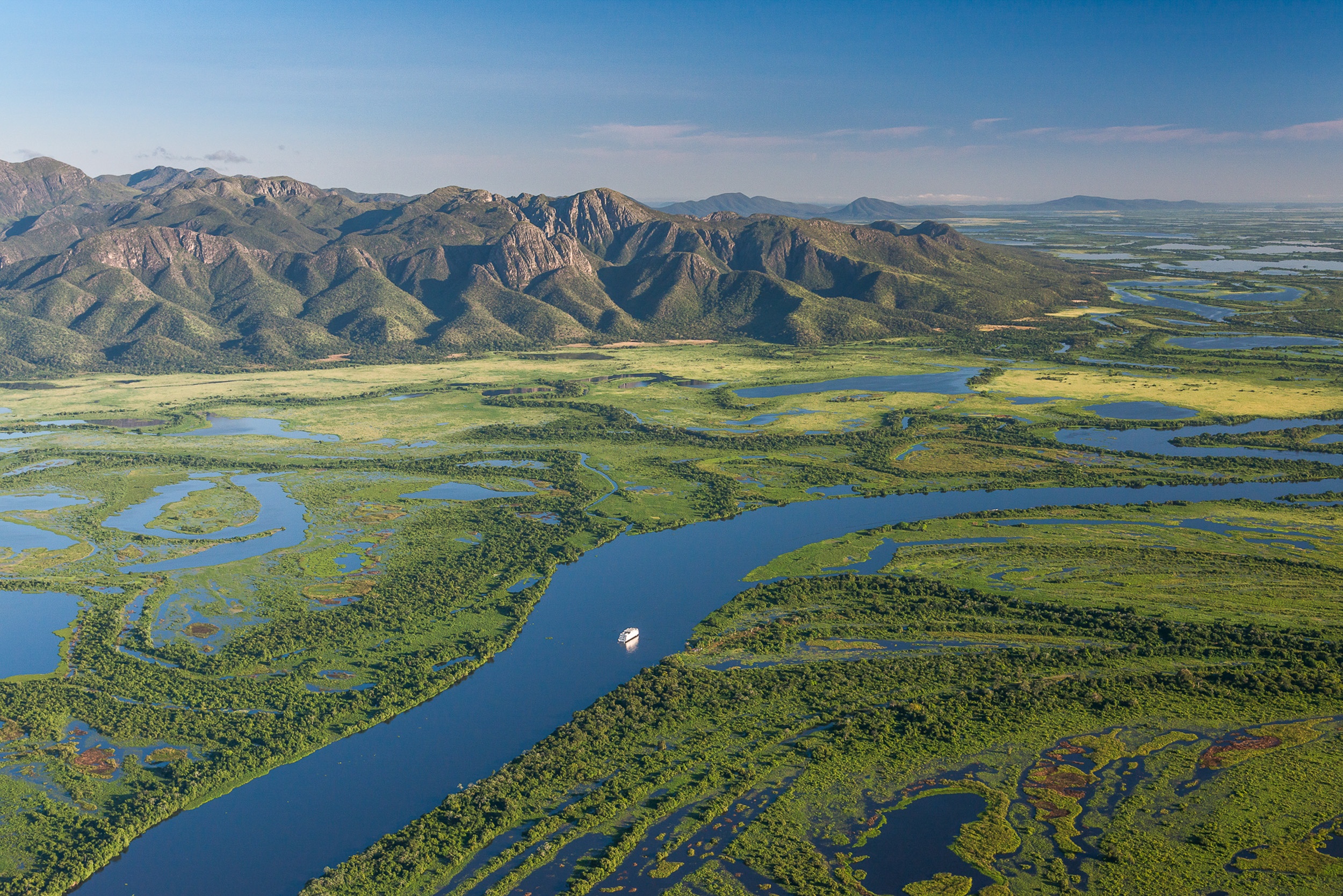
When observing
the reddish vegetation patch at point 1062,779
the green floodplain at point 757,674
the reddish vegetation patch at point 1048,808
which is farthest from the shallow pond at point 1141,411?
the reddish vegetation patch at point 1048,808

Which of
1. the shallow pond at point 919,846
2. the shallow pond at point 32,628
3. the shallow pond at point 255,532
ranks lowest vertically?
the shallow pond at point 919,846

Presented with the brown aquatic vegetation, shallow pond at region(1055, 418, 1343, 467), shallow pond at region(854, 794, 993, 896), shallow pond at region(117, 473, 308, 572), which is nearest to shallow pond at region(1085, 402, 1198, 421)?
shallow pond at region(1055, 418, 1343, 467)

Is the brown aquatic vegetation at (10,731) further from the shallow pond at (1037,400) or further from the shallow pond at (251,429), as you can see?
the shallow pond at (1037,400)

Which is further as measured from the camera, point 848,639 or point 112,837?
point 848,639

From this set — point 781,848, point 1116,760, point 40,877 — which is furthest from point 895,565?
point 40,877

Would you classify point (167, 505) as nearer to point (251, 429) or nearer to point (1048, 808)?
point (251, 429)

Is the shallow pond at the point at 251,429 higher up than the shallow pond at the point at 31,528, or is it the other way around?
the shallow pond at the point at 251,429

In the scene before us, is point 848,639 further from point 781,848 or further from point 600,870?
point 600,870

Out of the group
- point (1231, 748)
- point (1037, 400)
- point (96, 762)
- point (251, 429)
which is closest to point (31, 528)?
point (251, 429)
